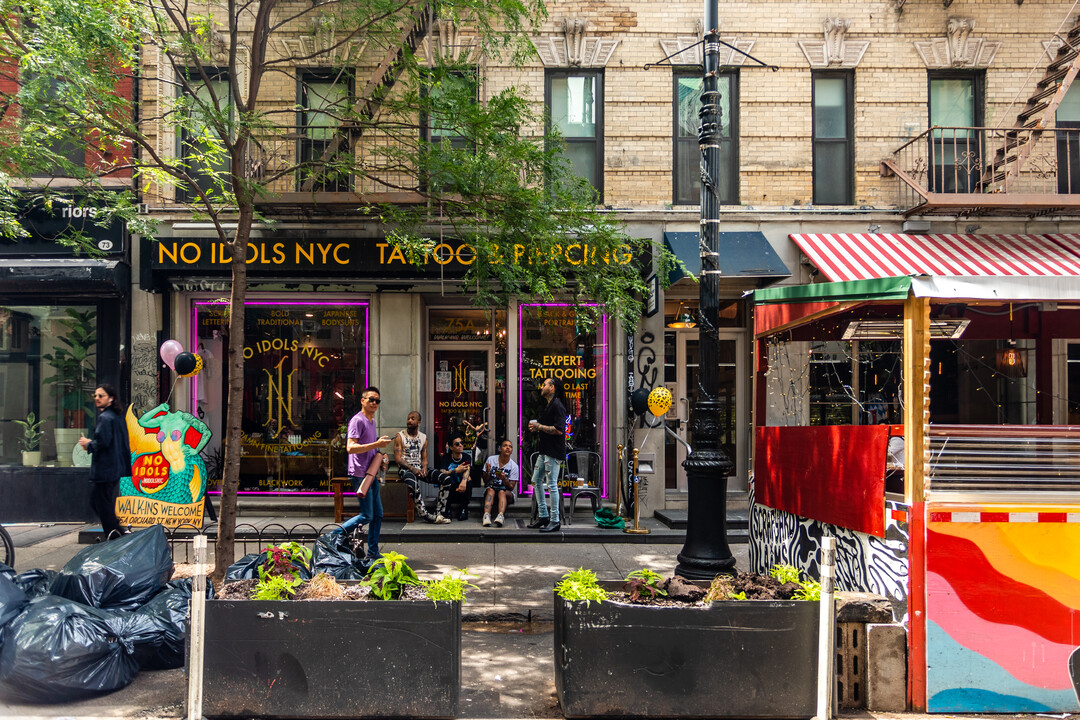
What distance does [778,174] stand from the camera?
1127 cm

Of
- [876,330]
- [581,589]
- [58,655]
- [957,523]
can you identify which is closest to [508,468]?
[876,330]

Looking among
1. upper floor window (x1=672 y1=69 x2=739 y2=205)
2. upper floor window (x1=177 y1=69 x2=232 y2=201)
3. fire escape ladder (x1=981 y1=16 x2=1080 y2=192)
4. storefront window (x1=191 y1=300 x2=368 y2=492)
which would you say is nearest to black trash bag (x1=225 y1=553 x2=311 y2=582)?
upper floor window (x1=177 y1=69 x2=232 y2=201)

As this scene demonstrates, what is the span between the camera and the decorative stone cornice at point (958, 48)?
11.1 metres

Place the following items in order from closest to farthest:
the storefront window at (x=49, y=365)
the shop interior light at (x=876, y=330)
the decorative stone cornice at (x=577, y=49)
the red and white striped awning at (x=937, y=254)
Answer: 1. the shop interior light at (x=876, y=330)
2. the red and white striped awning at (x=937, y=254)
3. the storefront window at (x=49, y=365)
4. the decorative stone cornice at (x=577, y=49)

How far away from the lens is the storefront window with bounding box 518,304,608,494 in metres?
11.6

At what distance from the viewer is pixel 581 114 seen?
1152cm

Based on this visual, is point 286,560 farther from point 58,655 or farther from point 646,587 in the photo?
point 646,587

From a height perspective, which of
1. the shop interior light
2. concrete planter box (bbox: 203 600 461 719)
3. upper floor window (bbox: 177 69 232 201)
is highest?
upper floor window (bbox: 177 69 232 201)

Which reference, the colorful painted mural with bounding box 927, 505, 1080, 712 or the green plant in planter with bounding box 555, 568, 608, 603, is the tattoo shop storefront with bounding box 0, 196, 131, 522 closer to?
the green plant in planter with bounding box 555, 568, 608, 603

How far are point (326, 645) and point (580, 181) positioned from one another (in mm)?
5725

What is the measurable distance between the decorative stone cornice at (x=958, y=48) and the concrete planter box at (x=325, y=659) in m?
11.5

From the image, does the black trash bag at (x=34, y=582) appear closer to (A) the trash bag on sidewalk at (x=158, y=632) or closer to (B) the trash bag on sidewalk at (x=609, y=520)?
(A) the trash bag on sidewalk at (x=158, y=632)

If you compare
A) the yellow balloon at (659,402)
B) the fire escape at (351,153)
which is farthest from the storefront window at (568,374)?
the fire escape at (351,153)

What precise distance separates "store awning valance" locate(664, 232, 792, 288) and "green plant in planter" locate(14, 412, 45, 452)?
9.99 meters
